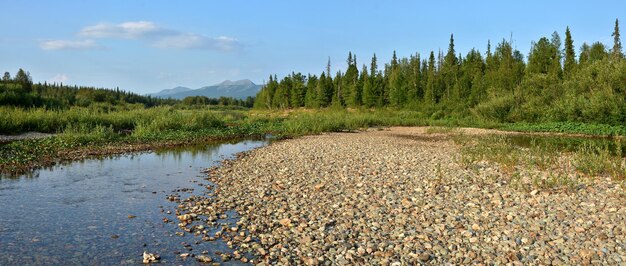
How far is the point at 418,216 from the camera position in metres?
9.42

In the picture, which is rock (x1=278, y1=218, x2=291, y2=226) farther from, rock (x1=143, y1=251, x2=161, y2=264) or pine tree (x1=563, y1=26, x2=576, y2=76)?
pine tree (x1=563, y1=26, x2=576, y2=76)

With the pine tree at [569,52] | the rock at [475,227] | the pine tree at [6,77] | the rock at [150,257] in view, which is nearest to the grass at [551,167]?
the rock at [475,227]

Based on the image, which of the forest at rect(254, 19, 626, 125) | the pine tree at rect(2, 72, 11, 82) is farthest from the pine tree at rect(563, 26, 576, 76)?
the pine tree at rect(2, 72, 11, 82)

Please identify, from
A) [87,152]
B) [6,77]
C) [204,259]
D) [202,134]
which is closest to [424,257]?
[204,259]

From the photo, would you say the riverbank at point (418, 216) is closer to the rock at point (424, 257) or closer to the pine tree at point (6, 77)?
the rock at point (424, 257)

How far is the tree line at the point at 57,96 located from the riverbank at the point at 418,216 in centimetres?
3152

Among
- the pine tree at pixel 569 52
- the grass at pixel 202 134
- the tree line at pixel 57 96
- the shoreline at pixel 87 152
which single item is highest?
the pine tree at pixel 569 52

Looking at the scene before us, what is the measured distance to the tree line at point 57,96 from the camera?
143 ft

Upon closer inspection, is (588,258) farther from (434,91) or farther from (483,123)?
(434,91)

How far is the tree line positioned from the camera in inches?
1716

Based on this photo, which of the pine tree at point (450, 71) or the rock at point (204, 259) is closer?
the rock at point (204, 259)

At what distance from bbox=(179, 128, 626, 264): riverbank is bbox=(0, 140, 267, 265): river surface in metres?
0.90

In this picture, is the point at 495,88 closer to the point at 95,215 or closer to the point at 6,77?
the point at 95,215

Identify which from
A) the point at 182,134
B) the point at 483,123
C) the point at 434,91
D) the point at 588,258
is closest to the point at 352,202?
the point at 588,258
